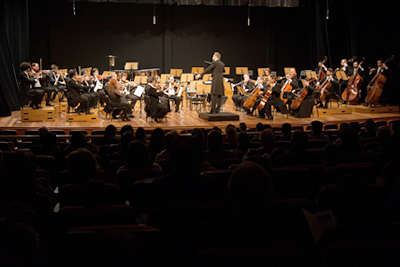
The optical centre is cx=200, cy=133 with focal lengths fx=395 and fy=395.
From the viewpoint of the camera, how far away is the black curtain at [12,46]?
12070 millimetres

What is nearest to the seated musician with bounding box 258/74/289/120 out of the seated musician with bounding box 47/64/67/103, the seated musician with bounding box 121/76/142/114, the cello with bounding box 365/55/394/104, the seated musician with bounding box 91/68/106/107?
the cello with bounding box 365/55/394/104

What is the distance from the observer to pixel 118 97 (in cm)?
1027

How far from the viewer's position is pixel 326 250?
161 cm

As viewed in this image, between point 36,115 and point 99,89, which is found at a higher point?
point 99,89

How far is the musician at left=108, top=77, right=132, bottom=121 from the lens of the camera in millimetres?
10031

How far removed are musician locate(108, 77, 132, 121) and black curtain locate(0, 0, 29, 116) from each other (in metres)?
3.84

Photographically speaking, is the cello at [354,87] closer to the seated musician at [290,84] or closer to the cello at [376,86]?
the cello at [376,86]

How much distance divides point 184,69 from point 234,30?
2856 millimetres

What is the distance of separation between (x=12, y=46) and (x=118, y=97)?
5498mm

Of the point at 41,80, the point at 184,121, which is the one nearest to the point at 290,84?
the point at 184,121

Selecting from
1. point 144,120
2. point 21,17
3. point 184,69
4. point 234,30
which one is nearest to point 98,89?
point 144,120

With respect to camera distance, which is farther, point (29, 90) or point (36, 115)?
point (29, 90)

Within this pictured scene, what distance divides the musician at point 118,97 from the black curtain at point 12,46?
12.6 feet

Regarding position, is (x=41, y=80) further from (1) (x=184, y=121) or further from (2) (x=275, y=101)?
(2) (x=275, y=101)
